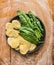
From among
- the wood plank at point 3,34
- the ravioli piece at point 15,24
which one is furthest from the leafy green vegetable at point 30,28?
the wood plank at point 3,34

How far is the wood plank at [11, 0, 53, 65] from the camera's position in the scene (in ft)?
6.49

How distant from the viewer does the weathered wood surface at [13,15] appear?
198 cm

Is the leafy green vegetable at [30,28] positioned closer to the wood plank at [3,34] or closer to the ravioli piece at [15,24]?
the ravioli piece at [15,24]

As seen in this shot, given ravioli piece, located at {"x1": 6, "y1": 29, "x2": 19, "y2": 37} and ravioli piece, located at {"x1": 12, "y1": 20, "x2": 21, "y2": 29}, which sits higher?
ravioli piece, located at {"x1": 12, "y1": 20, "x2": 21, "y2": 29}

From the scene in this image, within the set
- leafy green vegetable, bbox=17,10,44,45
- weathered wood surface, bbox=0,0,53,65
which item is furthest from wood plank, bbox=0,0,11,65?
leafy green vegetable, bbox=17,10,44,45

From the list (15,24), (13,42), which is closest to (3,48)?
(13,42)

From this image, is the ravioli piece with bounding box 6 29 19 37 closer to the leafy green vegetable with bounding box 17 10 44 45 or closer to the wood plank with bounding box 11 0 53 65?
the leafy green vegetable with bounding box 17 10 44 45

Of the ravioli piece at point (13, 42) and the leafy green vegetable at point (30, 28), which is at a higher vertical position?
the leafy green vegetable at point (30, 28)

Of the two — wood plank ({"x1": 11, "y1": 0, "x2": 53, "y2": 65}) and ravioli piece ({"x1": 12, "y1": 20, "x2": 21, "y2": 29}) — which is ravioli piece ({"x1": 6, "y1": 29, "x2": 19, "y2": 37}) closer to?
ravioli piece ({"x1": 12, "y1": 20, "x2": 21, "y2": 29})

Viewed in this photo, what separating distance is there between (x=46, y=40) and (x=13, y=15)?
0.40 m

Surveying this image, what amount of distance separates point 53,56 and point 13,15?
55cm

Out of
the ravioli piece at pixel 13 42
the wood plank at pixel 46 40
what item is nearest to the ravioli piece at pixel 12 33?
the ravioli piece at pixel 13 42

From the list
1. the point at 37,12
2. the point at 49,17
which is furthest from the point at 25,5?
the point at 49,17

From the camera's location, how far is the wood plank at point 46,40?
1.98 m
